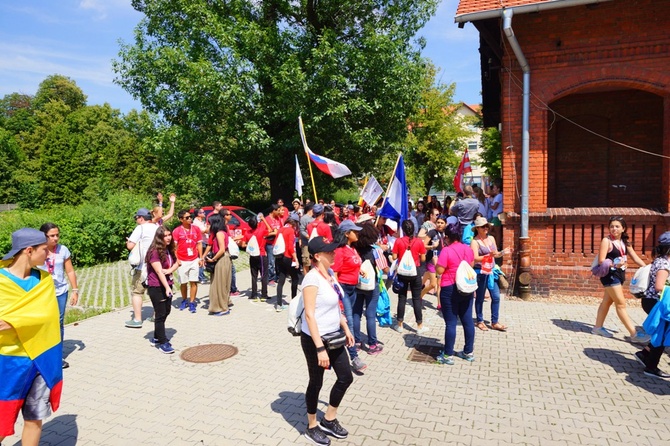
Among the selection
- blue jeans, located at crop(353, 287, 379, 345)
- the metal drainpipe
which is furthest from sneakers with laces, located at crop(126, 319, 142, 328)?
the metal drainpipe

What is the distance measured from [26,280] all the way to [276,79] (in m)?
14.1

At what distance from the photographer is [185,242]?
29.6 feet

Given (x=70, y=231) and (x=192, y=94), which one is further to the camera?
(x=192, y=94)

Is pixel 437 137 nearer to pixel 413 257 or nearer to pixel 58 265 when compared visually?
pixel 413 257

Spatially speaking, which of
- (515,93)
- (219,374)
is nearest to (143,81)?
(515,93)

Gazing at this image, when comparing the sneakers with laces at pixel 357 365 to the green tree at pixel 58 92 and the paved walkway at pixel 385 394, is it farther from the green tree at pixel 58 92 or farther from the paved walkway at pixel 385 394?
the green tree at pixel 58 92

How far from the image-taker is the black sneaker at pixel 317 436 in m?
Result: 4.25

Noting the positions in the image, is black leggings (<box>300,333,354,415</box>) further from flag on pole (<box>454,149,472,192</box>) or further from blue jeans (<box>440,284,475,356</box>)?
flag on pole (<box>454,149,472,192</box>)

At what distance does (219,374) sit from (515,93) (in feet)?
26.3

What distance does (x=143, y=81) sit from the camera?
19484 millimetres

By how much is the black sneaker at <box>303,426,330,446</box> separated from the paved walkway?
119 millimetres

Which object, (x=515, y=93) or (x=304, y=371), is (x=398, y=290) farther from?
(x=515, y=93)

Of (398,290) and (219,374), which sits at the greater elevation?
(398,290)

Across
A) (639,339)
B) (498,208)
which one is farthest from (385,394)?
(498,208)
